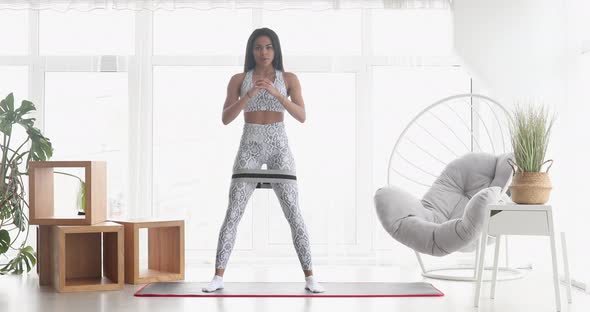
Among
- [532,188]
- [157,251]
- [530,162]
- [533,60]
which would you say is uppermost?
[533,60]

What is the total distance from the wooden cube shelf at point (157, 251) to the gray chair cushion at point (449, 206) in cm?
119

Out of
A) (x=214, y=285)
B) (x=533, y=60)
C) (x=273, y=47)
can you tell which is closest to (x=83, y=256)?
(x=214, y=285)

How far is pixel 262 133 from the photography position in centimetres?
373

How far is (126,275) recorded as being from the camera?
4.23m

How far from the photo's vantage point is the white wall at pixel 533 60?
186 inches

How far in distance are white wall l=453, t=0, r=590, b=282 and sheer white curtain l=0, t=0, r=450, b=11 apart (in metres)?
0.34

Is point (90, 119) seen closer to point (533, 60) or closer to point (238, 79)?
point (238, 79)

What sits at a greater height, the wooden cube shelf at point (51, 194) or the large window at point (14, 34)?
the large window at point (14, 34)

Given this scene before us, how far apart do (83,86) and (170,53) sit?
0.67 metres

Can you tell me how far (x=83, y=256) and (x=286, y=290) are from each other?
126 centimetres

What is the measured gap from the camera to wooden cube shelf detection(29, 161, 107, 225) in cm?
398

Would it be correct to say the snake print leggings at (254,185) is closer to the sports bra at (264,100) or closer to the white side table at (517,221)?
the sports bra at (264,100)

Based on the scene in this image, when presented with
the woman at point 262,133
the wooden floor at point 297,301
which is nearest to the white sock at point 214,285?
the woman at point 262,133

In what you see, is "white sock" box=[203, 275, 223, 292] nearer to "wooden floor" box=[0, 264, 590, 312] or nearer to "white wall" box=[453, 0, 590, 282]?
"wooden floor" box=[0, 264, 590, 312]
